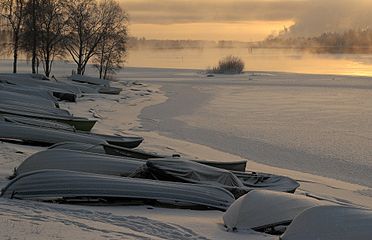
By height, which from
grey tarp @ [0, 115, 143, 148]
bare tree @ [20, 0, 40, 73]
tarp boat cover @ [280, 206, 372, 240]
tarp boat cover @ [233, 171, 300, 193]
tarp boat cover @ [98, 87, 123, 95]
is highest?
bare tree @ [20, 0, 40, 73]

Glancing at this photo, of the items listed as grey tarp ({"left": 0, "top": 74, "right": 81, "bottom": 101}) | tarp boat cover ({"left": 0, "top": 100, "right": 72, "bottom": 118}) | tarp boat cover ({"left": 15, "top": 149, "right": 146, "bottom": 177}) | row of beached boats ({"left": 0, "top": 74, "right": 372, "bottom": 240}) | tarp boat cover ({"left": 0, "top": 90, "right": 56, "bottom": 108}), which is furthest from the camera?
grey tarp ({"left": 0, "top": 74, "right": 81, "bottom": 101})

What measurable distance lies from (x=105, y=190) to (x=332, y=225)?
344 centimetres

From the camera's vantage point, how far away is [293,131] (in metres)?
19.4

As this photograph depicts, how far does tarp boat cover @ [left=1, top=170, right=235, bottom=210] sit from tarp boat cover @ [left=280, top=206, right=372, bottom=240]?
2.45 m

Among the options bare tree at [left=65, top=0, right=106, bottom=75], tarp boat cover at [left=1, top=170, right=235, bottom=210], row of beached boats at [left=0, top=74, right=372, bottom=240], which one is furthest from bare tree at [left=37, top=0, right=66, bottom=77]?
tarp boat cover at [left=1, top=170, right=235, bottom=210]

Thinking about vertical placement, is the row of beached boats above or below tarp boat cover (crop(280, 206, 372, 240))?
below

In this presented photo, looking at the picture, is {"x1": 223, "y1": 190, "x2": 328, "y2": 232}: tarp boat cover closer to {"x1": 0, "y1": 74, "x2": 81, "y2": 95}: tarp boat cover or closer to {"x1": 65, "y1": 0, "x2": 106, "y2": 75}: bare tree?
{"x1": 0, "y1": 74, "x2": 81, "y2": 95}: tarp boat cover

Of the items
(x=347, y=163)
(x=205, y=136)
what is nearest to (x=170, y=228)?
(x=347, y=163)

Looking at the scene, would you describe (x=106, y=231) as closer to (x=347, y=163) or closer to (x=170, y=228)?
(x=170, y=228)

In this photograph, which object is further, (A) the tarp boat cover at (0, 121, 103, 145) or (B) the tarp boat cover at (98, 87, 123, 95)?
(B) the tarp boat cover at (98, 87, 123, 95)

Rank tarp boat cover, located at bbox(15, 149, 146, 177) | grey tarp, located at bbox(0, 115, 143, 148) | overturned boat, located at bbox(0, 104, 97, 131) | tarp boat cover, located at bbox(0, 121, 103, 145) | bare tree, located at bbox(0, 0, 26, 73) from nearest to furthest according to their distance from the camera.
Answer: tarp boat cover, located at bbox(15, 149, 146, 177)
tarp boat cover, located at bbox(0, 121, 103, 145)
grey tarp, located at bbox(0, 115, 143, 148)
overturned boat, located at bbox(0, 104, 97, 131)
bare tree, located at bbox(0, 0, 26, 73)

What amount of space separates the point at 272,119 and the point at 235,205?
52.4ft

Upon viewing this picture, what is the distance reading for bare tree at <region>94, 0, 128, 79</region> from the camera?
171 feet

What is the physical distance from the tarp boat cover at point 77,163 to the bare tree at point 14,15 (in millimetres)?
32365
